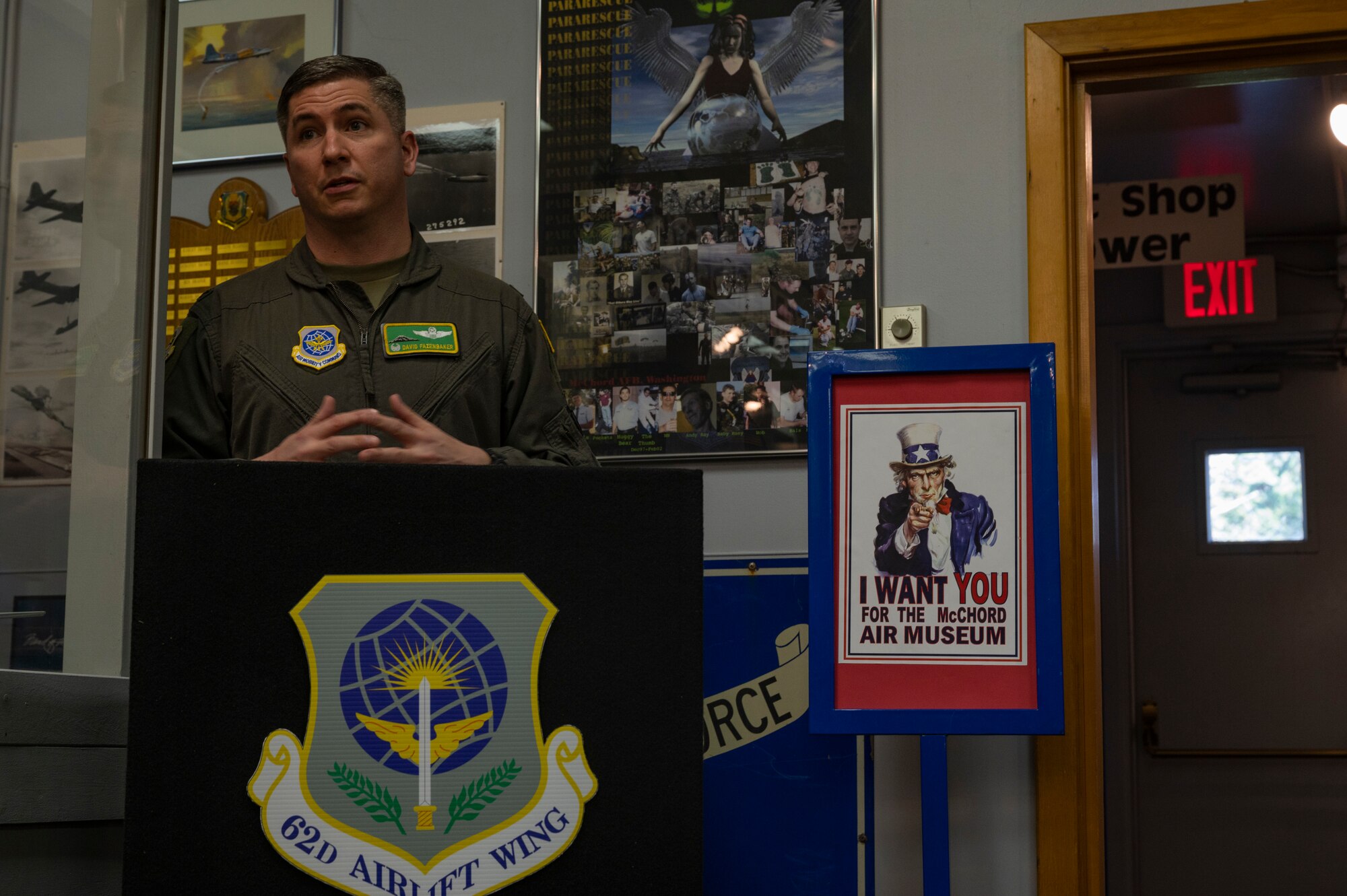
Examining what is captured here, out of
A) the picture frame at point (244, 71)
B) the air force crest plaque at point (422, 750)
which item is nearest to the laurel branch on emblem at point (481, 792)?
the air force crest plaque at point (422, 750)

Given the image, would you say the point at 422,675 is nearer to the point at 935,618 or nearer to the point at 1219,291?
the point at 935,618

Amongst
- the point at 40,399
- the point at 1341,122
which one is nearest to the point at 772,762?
the point at 40,399

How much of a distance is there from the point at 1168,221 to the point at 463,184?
7.13ft

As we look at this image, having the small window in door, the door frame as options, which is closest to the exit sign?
the small window in door

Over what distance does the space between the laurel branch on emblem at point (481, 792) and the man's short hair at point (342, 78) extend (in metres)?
1.17

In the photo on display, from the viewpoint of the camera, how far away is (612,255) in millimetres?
2652

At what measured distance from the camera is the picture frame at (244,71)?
2.88m

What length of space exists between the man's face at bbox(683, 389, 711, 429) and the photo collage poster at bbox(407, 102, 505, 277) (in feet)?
1.58

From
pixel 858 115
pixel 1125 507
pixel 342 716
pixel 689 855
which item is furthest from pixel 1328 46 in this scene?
pixel 1125 507

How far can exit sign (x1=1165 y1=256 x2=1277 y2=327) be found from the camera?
5066 mm

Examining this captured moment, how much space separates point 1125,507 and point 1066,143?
3.02 meters

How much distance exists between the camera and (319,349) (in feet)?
6.35

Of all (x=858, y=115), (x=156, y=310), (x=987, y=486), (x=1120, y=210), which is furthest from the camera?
(x=1120, y=210)

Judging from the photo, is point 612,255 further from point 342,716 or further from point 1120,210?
point 1120,210
